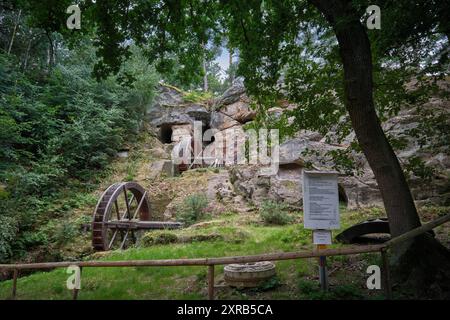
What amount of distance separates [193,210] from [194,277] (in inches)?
274

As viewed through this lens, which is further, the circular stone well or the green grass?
the circular stone well

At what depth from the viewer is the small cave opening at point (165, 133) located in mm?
26181

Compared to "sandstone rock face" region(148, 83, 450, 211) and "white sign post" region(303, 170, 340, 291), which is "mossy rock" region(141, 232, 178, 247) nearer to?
"sandstone rock face" region(148, 83, 450, 211)

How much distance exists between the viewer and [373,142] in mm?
4953

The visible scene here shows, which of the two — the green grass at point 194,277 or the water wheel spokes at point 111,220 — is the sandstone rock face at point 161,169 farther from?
the green grass at point 194,277

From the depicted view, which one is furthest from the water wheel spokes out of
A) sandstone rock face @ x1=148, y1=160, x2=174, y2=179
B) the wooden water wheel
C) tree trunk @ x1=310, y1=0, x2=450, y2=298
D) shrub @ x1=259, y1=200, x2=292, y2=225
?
tree trunk @ x1=310, y1=0, x2=450, y2=298

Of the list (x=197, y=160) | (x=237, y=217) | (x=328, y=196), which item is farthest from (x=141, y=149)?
(x=328, y=196)

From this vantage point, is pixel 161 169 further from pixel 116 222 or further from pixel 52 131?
pixel 116 222

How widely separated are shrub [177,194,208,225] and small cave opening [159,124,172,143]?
42.5ft

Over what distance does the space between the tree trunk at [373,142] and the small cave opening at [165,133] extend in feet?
71.6

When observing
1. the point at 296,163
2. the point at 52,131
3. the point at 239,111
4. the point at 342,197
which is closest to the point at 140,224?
the point at 296,163

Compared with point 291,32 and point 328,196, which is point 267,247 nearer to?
point 328,196

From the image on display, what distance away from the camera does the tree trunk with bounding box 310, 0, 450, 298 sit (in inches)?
190

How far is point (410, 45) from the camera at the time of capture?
5.72 metres
